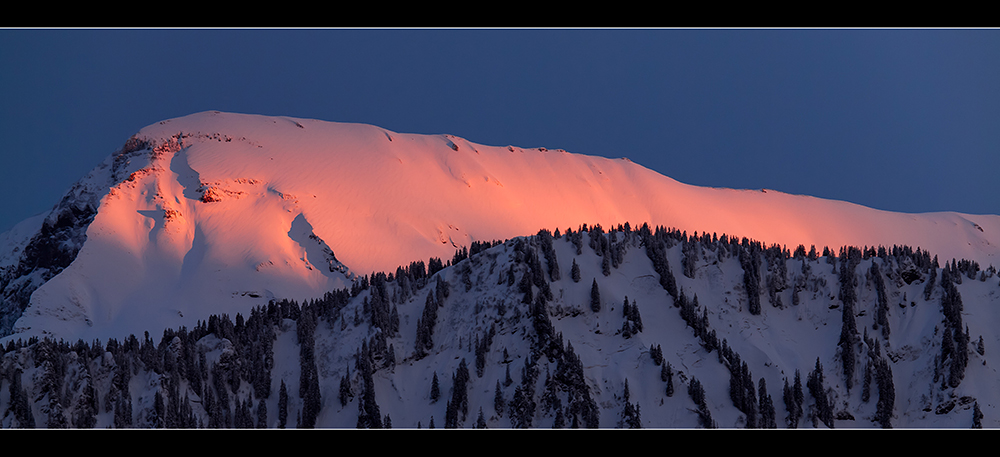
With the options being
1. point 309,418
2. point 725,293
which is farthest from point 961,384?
point 309,418

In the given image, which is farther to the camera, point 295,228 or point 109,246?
point 295,228

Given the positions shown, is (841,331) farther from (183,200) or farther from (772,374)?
(183,200)

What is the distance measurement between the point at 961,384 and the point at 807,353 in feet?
58.9

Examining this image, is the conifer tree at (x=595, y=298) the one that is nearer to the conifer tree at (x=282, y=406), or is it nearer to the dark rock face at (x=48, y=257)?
the conifer tree at (x=282, y=406)

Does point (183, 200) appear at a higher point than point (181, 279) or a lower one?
higher

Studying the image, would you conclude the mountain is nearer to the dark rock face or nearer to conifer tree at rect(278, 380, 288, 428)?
conifer tree at rect(278, 380, 288, 428)

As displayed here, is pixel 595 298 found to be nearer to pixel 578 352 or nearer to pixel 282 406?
pixel 578 352

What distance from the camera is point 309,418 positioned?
11356cm

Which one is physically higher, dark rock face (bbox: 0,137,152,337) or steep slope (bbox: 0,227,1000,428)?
dark rock face (bbox: 0,137,152,337)

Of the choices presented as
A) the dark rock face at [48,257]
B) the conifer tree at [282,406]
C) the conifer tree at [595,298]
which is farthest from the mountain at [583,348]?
the dark rock face at [48,257]

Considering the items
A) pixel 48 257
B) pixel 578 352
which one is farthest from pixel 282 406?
pixel 48 257

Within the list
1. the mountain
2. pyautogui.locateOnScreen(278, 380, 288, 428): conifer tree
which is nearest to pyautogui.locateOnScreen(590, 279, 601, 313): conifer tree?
the mountain

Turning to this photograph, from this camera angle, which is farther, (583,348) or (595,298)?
(595,298)

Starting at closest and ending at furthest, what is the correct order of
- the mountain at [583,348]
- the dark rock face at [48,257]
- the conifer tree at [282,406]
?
the mountain at [583,348] < the conifer tree at [282,406] < the dark rock face at [48,257]
